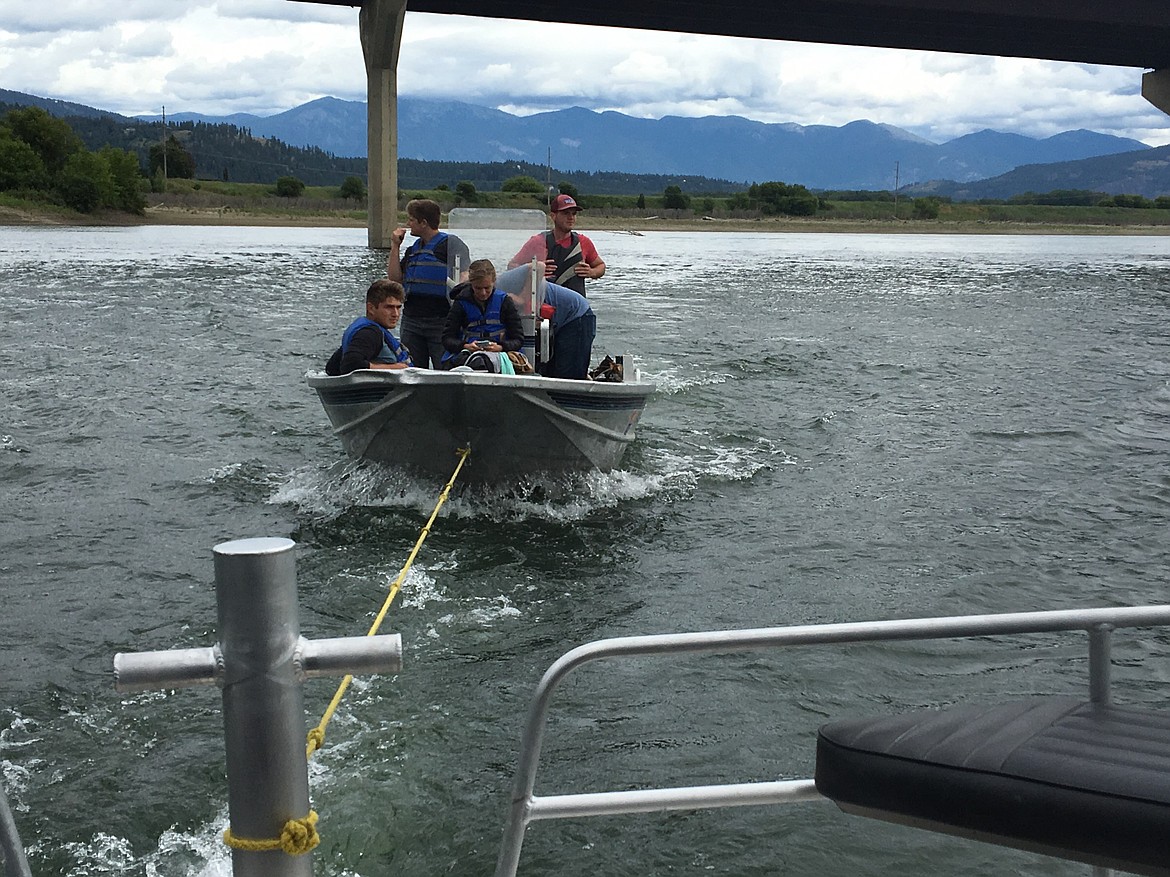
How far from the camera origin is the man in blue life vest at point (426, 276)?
10.9m

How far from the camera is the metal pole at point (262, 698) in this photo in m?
2.16

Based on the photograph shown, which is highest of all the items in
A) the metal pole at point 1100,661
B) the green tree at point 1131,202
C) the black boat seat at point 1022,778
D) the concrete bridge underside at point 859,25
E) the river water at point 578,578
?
the concrete bridge underside at point 859,25

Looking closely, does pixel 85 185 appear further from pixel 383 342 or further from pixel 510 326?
pixel 383 342

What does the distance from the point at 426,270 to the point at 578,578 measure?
3.61m

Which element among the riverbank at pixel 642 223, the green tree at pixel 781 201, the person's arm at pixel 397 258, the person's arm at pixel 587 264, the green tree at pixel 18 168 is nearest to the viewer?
the person's arm at pixel 397 258

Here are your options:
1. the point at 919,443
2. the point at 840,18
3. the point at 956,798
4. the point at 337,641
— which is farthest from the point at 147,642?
the point at 840,18

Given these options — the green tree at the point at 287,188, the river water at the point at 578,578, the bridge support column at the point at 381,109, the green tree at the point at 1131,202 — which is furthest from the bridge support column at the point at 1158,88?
the green tree at the point at 1131,202

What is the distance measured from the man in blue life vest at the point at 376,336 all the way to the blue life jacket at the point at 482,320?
0.66m

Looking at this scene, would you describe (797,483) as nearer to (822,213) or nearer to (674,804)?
(674,804)

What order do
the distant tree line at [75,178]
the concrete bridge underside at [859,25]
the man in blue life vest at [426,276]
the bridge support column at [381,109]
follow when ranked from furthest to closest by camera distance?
the distant tree line at [75,178]
the bridge support column at [381,109]
the concrete bridge underside at [859,25]
the man in blue life vest at [426,276]

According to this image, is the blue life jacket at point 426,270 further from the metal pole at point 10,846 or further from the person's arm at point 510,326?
the metal pole at point 10,846

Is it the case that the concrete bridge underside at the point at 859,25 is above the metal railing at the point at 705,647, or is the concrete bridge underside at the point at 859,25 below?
above

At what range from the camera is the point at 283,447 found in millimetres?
13109

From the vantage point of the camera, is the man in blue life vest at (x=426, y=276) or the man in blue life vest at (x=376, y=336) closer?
the man in blue life vest at (x=376, y=336)
